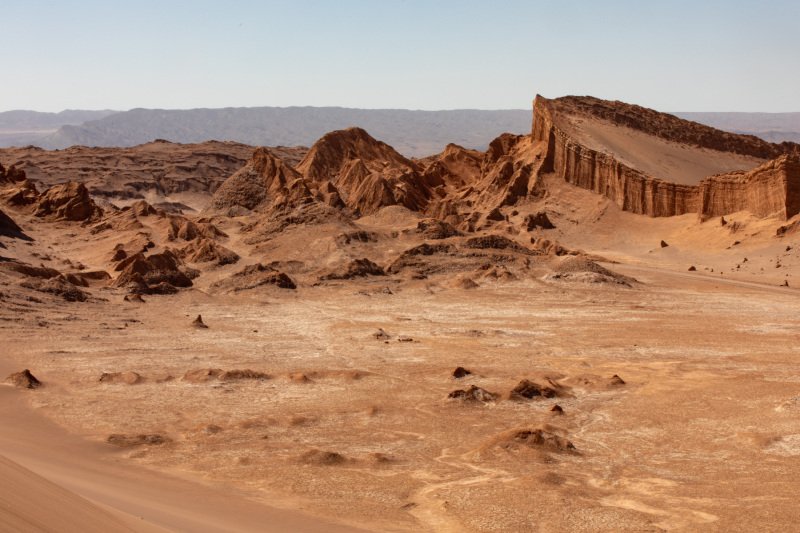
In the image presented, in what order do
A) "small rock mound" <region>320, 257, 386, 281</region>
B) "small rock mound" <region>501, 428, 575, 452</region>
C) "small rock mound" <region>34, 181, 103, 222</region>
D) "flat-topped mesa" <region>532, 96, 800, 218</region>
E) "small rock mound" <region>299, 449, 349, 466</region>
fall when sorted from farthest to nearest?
1. "small rock mound" <region>34, 181, 103, 222</region>
2. "flat-topped mesa" <region>532, 96, 800, 218</region>
3. "small rock mound" <region>320, 257, 386, 281</region>
4. "small rock mound" <region>501, 428, 575, 452</region>
5. "small rock mound" <region>299, 449, 349, 466</region>

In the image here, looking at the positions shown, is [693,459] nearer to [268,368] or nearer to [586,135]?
[268,368]

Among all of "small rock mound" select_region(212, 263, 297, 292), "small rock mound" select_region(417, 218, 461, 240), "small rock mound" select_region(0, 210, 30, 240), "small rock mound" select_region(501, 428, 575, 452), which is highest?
"small rock mound" select_region(417, 218, 461, 240)

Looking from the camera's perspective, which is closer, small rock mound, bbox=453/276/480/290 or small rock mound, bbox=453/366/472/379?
small rock mound, bbox=453/366/472/379

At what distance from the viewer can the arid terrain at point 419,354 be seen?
1285 cm

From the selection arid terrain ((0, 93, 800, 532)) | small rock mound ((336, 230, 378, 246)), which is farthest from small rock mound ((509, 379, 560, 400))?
small rock mound ((336, 230, 378, 246))

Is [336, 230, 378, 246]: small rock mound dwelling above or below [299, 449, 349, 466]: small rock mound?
above

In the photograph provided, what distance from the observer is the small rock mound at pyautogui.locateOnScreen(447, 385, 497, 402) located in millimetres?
18766

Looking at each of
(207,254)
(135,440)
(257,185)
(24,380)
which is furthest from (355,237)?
(135,440)

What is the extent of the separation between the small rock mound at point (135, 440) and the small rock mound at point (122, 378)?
13.9 ft

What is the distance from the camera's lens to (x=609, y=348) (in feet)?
83.1

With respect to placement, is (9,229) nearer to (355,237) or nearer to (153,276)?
(153,276)

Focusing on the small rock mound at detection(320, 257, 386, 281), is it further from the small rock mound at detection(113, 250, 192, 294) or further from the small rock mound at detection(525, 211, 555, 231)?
the small rock mound at detection(525, 211, 555, 231)

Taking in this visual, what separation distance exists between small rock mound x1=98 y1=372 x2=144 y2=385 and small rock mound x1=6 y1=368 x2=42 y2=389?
52.9 inches

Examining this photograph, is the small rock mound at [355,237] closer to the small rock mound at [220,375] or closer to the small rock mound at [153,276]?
the small rock mound at [153,276]
